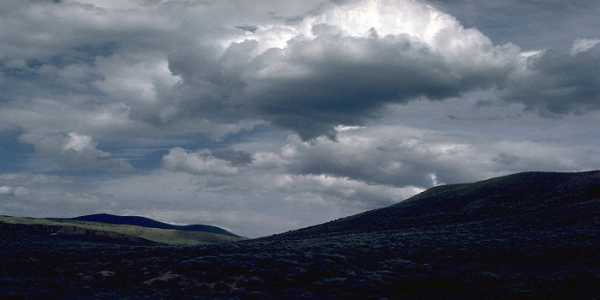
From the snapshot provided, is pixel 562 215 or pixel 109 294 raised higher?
pixel 562 215

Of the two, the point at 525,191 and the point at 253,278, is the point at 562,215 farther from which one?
the point at 253,278

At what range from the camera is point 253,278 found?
4706 cm

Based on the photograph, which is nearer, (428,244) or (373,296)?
(373,296)

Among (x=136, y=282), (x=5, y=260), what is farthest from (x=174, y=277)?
(x=5, y=260)

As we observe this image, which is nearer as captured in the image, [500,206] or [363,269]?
[363,269]

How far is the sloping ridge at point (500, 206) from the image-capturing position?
285 feet

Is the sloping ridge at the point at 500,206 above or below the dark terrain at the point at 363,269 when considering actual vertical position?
→ above

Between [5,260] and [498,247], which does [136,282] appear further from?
[498,247]

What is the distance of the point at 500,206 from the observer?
110 metres

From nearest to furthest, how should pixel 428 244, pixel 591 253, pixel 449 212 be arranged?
pixel 591 253 < pixel 428 244 < pixel 449 212

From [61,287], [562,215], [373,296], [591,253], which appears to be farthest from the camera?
[562,215]

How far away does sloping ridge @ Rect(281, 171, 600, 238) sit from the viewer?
87000 millimetres

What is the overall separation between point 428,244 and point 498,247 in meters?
8.04

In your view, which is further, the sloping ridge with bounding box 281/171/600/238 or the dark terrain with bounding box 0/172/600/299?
the sloping ridge with bounding box 281/171/600/238
